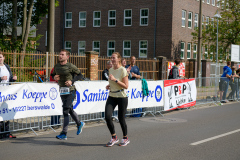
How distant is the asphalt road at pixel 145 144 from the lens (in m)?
6.77

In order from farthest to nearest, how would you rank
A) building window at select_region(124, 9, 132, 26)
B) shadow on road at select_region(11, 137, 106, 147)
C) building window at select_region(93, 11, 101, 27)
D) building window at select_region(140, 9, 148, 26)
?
building window at select_region(93, 11, 101, 27)
building window at select_region(124, 9, 132, 26)
building window at select_region(140, 9, 148, 26)
shadow on road at select_region(11, 137, 106, 147)

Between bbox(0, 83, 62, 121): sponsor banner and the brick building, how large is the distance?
26.9 m

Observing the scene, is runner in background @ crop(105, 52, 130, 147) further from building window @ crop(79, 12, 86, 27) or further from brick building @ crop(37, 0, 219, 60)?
building window @ crop(79, 12, 86, 27)

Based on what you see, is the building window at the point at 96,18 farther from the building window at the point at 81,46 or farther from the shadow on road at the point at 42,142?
the shadow on road at the point at 42,142

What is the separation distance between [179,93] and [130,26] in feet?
81.1

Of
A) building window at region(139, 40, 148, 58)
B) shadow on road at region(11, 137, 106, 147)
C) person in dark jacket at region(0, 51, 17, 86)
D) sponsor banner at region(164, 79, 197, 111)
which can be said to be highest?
building window at region(139, 40, 148, 58)

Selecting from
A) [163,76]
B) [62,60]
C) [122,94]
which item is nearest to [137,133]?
[122,94]

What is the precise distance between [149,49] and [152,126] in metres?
26.7

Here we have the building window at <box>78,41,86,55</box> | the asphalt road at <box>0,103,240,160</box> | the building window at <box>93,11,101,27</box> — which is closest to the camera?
the asphalt road at <box>0,103,240,160</box>

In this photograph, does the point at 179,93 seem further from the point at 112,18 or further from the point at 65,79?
the point at 112,18

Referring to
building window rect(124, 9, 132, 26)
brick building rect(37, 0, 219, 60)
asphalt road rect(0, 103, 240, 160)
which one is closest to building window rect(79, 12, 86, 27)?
brick building rect(37, 0, 219, 60)

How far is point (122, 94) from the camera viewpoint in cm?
757

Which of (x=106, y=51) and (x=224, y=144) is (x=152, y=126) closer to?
(x=224, y=144)

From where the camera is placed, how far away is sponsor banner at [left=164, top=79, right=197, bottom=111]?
1312 cm
